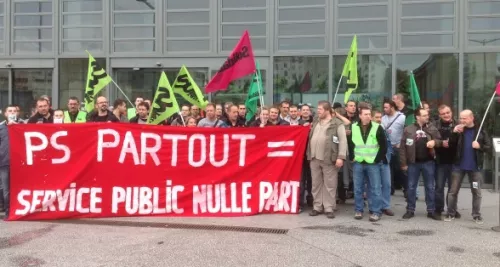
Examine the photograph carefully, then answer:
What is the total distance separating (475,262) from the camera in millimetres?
5301

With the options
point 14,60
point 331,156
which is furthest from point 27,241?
point 14,60

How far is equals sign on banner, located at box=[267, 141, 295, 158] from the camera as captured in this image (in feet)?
25.1

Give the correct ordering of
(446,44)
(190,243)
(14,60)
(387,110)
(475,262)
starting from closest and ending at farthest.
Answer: (475,262), (190,243), (387,110), (446,44), (14,60)

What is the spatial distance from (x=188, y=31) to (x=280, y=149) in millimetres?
5437

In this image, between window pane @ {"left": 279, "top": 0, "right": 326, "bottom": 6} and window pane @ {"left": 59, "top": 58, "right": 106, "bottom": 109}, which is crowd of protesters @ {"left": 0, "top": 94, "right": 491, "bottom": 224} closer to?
window pane @ {"left": 59, "top": 58, "right": 106, "bottom": 109}

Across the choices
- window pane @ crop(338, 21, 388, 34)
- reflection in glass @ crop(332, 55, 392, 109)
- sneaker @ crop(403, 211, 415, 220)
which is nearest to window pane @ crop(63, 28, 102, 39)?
window pane @ crop(338, 21, 388, 34)

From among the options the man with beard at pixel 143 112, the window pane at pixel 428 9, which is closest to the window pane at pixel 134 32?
the man with beard at pixel 143 112

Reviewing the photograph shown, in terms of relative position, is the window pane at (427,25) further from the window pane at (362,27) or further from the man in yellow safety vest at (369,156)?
the man in yellow safety vest at (369,156)

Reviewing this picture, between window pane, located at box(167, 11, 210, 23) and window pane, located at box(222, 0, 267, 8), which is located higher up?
window pane, located at box(222, 0, 267, 8)

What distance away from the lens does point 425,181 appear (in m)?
7.48

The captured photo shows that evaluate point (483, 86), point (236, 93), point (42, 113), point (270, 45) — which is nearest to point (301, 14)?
point (270, 45)

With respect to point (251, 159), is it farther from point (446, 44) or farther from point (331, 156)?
point (446, 44)

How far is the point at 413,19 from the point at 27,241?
30.1ft

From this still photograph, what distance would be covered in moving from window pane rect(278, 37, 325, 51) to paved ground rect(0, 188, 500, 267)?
5172 mm
